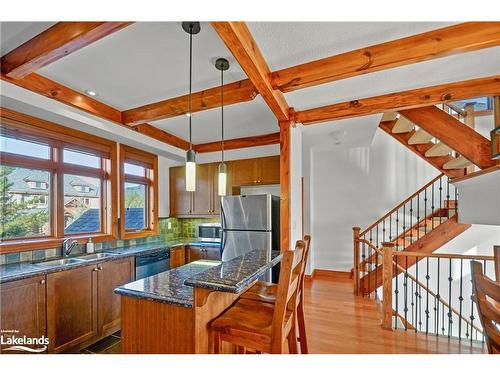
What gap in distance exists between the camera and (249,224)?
10.9 ft

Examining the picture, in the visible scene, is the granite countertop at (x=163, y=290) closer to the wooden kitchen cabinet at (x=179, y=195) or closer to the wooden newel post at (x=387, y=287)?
the wooden newel post at (x=387, y=287)

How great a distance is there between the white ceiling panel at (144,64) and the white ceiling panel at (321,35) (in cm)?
33

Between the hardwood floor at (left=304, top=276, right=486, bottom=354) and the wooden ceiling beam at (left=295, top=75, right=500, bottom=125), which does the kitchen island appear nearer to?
the hardwood floor at (left=304, top=276, right=486, bottom=354)

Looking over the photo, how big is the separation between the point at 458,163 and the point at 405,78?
8.26ft

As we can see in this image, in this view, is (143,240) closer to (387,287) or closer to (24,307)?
(24,307)

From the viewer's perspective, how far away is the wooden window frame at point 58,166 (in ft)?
8.02

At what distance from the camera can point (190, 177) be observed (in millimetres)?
1729

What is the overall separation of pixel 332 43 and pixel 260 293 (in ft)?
6.12

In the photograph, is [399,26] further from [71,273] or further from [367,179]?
[367,179]

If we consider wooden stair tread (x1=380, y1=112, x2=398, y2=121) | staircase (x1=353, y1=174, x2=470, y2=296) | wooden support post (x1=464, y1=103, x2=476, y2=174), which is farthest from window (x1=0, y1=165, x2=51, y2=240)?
wooden support post (x1=464, y1=103, x2=476, y2=174)

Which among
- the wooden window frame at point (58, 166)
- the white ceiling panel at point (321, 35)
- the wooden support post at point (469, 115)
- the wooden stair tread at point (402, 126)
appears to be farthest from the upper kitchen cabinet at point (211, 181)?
the wooden support post at point (469, 115)

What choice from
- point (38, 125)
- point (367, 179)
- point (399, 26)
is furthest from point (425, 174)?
point (38, 125)
